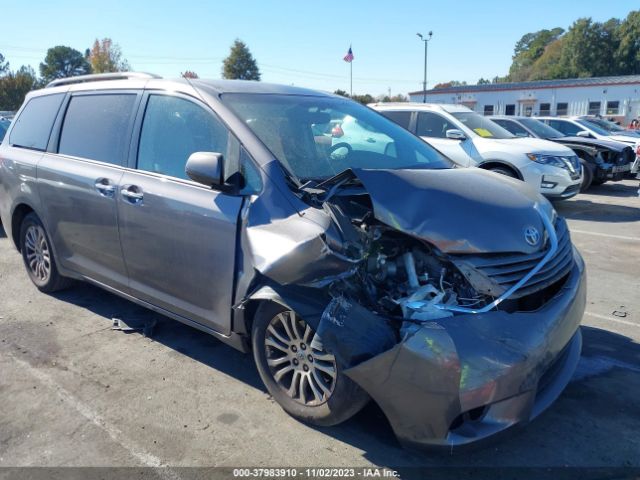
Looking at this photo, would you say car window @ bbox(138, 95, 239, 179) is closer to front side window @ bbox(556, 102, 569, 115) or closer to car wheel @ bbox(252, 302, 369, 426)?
car wheel @ bbox(252, 302, 369, 426)

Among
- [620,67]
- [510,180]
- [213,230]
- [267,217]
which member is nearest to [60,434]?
[213,230]

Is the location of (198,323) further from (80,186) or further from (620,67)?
(620,67)

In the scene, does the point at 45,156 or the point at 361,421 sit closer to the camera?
the point at 361,421

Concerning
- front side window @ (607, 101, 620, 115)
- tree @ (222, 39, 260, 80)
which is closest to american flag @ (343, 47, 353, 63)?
front side window @ (607, 101, 620, 115)

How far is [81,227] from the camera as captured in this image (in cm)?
435

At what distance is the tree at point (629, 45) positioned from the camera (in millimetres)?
66750

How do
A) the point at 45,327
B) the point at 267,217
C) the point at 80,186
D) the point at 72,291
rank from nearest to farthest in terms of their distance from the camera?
1. the point at 267,217
2. the point at 80,186
3. the point at 45,327
4. the point at 72,291

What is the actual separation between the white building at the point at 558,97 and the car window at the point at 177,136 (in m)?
45.8

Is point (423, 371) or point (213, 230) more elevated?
point (213, 230)

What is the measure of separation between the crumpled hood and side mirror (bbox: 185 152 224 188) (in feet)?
2.69

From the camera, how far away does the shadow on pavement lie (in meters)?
2.78

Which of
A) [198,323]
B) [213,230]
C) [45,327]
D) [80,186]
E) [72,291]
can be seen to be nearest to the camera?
[213,230]

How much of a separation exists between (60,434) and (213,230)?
57.9 inches

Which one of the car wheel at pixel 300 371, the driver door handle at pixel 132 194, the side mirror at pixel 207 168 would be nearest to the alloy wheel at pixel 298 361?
the car wheel at pixel 300 371
